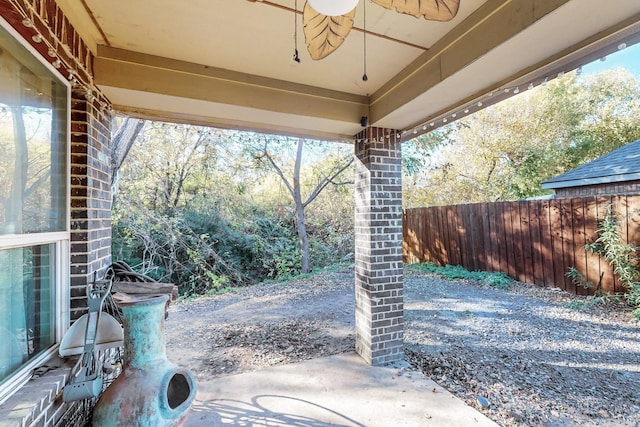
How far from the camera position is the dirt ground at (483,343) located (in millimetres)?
2283

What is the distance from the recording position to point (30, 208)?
1.42 meters

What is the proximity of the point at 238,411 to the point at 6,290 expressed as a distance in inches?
65.7

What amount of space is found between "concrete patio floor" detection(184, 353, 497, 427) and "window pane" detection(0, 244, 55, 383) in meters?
1.17

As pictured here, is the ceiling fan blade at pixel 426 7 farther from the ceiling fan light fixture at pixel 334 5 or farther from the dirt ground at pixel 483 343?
the dirt ground at pixel 483 343

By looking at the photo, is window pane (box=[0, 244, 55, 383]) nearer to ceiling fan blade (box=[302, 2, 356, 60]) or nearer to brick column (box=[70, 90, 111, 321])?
brick column (box=[70, 90, 111, 321])

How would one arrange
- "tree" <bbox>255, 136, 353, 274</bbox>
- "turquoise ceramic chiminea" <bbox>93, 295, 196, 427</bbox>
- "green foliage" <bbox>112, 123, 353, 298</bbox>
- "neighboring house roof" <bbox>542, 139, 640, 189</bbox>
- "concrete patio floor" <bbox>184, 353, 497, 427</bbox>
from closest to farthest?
"turquoise ceramic chiminea" <bbox>93, 295, 196, 427</bbox> < "concrete patio floor" <bbox>184, 353, 497, 427</bbox> < "neighboring house roof" <bbox>542, 139, 640, 189</bbox> < "green foliage" <bbox>112, 123, 353, 298</bbox> < "tree" <bbox>255, 136, 353, 274</bbox>

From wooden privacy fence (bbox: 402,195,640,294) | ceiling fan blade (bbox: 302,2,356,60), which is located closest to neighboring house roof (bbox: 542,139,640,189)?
wooden privacy fence (bbox: 402,195,640,294)

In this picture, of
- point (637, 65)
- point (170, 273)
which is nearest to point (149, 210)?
point (170, 273)

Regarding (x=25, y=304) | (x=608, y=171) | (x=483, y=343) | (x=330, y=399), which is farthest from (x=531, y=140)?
(x=25, y=304)

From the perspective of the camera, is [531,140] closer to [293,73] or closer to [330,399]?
[293,73]

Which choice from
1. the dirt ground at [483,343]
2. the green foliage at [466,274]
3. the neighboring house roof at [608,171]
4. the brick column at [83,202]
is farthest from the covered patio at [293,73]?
the neighboring house roof at [608,171]

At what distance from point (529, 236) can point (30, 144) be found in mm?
6917

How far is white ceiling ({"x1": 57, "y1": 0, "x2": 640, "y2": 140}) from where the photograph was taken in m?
1.47

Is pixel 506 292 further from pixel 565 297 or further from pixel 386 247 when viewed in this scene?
pixel 386 247
